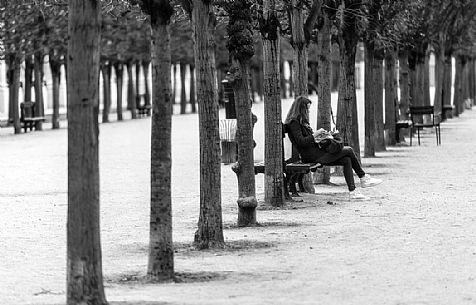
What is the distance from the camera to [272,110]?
18359 mm

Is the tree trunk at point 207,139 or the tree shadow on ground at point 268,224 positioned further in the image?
the tree shadow on ground at point 268,224

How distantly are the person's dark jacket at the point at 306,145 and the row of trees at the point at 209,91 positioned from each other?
110cm

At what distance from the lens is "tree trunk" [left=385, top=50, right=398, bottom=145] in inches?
1404

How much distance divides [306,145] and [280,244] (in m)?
5.82

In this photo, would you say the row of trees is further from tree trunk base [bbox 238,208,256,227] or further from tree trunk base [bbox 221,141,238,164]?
tree trunk base [bbox 221,141,238,164]

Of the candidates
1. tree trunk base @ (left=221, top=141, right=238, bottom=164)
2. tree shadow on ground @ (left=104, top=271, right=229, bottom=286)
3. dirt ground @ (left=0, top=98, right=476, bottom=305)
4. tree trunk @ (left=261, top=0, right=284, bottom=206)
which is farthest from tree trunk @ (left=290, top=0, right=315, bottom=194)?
tree shadow on ground @ (left=104, top=271, right=229, bottom=286)

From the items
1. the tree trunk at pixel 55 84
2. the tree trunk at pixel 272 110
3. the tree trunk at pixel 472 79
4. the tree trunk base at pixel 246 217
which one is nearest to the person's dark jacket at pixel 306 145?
the tree trunk at pixel 272 110

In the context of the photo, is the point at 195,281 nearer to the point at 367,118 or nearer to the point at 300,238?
the point at 300,238

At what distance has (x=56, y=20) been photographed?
4941 cm

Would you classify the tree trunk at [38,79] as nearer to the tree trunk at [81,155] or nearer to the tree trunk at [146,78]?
the tree trunk at [146,78]

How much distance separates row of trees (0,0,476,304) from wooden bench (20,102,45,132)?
19140mm

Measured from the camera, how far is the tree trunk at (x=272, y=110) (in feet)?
58.7

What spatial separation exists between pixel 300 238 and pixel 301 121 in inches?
218

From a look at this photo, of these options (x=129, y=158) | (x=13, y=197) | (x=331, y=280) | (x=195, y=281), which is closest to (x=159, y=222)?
(x=195, y=281)
